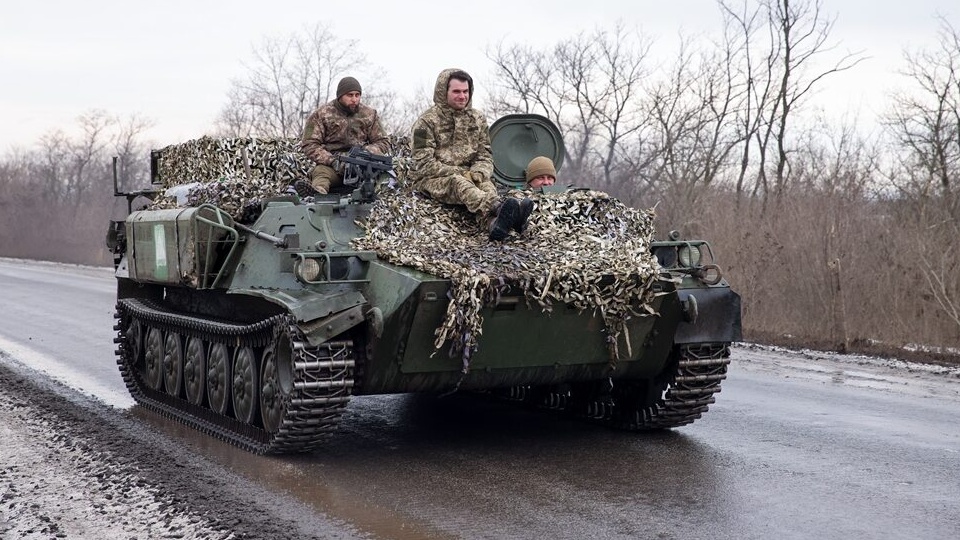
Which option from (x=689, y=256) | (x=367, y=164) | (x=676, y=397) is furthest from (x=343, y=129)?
(x=676, y=397)

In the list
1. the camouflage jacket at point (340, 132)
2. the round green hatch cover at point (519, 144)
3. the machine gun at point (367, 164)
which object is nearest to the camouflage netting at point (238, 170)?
the camouflage jacket at point (340, 132)

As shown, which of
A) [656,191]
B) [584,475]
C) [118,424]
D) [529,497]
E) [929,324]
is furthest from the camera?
[656,191]

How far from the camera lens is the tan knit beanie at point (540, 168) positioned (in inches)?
377

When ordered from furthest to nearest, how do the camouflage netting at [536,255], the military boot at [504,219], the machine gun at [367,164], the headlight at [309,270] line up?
1. the machine gun at [367,164]
2. the military boot at [504,219]
3. the headlight at [309,270]
4. the camouflage netting at [536,255]

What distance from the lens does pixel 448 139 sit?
9.07 m

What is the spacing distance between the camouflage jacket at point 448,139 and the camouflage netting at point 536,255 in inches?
11.4

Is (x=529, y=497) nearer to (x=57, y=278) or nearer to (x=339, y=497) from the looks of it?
(x=339, y=497)

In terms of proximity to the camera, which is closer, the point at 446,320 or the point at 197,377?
the point at 446,320

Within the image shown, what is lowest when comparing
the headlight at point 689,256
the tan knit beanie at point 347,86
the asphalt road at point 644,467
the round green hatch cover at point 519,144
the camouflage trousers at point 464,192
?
the asphalt road at point 644,467

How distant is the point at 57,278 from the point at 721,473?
24719 mm

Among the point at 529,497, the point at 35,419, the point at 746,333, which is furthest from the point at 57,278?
the point at 529,497

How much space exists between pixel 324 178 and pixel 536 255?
8.43 feet

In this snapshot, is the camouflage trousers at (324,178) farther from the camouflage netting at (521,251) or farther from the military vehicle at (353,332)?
the camouflage netting at (521,251)

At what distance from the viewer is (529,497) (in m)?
6.83
